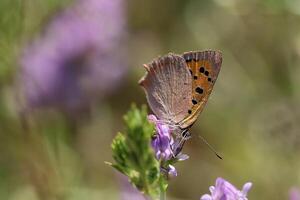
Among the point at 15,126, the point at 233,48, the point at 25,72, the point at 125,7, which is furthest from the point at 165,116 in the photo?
the point at 125,7

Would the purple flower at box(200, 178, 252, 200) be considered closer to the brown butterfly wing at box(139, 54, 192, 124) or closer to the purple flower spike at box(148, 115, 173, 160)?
the purple flower spike at box(148, 115, 173, 160)

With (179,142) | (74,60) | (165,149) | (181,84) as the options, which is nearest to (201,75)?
(181,84)

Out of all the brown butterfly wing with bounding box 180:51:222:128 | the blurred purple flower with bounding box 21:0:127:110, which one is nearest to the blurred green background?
the blurred purple flower with bounding box 21:0:127:110

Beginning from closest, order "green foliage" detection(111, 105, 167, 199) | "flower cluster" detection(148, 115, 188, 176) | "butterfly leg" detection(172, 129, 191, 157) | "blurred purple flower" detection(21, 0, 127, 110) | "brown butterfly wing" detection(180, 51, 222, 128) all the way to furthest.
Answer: "green foliage" detection(111, 105, 167, 199)
"flower cluster" detection(148, 115, 188, 176)
"butterfly leg" detection(172, 129, 191, 157)
"brown butterfly wing" detection(180, 51, 222, 128)
"blurred purple flower" detection(21, 0, 127, 110)

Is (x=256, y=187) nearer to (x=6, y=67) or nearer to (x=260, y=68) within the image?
(x=260, y=68)

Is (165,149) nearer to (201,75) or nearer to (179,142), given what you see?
Result: (179,142)
